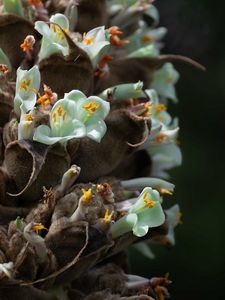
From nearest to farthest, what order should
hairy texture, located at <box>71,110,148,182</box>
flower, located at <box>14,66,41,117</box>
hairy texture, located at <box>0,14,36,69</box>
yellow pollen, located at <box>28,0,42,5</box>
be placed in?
flower, located at <box>14,66,41,117</box> → hairy texture, located at <box>71,110,148,182</box> → hairy texture, located at <box>0,14,36,69</box> → yellow pollen, located at <box>28,0,42,5</box>

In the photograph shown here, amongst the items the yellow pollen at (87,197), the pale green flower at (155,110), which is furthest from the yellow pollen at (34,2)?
the yellow pollen at (87,197)

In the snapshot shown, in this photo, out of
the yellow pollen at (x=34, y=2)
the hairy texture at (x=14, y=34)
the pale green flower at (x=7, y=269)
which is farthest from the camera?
the yellow pollen at (x=34, y=2)

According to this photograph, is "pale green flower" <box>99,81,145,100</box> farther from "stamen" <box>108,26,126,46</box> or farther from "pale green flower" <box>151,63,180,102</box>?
"pale green flower" <box>151,63,180,102</box>

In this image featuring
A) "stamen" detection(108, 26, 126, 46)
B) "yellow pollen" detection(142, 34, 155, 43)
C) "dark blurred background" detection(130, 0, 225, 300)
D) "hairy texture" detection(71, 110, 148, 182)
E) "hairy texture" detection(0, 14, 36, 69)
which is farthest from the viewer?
"dark blurred background" detection(130, 0, 225, 300)

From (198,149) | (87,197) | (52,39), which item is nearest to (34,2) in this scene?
(52,39)

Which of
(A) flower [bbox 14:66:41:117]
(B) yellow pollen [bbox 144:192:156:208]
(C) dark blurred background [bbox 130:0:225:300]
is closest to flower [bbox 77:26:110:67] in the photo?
(A) flower [bbox 14:66:41:117]

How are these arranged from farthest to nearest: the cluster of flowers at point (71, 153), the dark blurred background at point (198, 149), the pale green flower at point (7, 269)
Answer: the dark blurred background at point (198, 149) → the cluster of flowers at point (71, 153) → the pale green flower at point (7, 269)

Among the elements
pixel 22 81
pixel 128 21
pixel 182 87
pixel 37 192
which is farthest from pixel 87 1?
pixel 182 87

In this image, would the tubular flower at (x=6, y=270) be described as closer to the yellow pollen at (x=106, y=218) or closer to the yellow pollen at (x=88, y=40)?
the yellow pollen at (x=106, y=218)
